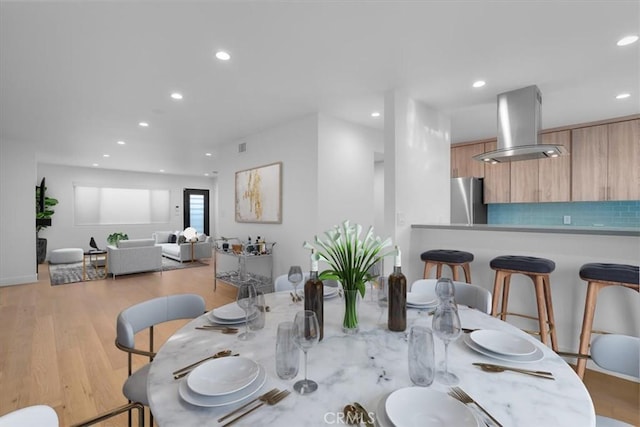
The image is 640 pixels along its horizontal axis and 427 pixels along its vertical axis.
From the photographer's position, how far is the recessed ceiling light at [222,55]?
95.5 inches

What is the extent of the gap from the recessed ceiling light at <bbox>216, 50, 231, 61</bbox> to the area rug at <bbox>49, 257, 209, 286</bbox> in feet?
17.8

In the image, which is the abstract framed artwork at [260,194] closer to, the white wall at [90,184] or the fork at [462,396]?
the fork at [462,396]

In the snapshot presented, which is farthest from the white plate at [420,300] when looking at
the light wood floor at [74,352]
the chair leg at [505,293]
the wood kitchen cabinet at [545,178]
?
the wood kitchen cabinet at [545,178]

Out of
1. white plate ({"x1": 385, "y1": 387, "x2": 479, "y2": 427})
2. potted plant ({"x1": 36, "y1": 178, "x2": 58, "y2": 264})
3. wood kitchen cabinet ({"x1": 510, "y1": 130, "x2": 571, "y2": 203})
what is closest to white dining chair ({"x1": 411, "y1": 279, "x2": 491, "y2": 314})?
white plate ({"x1": 385, "y1": 387, "x2": 479, "y2": 427})

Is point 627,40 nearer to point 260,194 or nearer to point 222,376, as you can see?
point 222,376

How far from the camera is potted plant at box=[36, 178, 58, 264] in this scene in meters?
7.45

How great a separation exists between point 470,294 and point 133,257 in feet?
20.5

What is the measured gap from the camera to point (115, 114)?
13.1 feet

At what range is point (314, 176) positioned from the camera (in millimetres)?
3895

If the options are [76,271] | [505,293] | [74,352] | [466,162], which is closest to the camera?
[505,293]

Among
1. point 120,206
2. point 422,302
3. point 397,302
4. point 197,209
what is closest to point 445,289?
point 422,302

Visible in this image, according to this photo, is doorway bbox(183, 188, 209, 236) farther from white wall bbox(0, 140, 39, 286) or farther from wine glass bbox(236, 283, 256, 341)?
wine glass bbox(236, 283, 256, 341)

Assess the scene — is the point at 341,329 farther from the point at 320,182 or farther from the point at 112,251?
the point at 112,251

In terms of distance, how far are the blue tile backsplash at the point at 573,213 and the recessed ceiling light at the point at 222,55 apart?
481 cm
